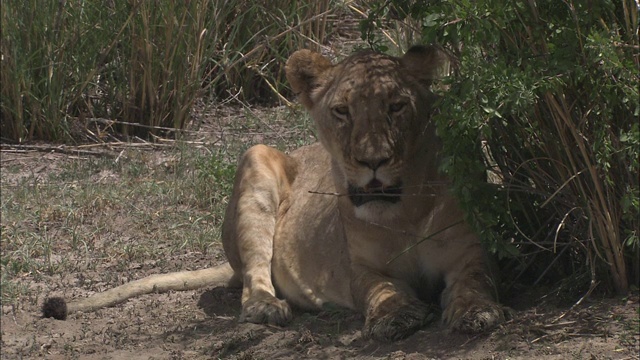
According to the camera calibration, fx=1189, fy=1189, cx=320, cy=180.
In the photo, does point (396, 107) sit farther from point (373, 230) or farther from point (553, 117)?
point (553, 117)

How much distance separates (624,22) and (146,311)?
9.11 ft

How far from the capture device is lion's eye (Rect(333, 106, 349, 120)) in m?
5.15

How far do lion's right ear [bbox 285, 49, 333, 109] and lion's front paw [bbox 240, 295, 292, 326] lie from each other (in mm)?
999

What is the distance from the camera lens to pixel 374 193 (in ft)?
16.4

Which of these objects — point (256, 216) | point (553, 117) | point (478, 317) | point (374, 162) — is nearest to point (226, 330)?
point (256, 216)

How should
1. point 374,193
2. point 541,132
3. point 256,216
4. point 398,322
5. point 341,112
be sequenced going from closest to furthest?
point 541,132 < point 398,322 < point 374,193 < point 341,112 < point 256,216

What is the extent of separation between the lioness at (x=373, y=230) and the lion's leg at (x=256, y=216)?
12 millimetres

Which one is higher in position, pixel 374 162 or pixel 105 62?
pixel 105 62

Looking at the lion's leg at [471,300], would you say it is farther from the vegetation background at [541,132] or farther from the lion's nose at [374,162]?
the lion's nose at [374,162]

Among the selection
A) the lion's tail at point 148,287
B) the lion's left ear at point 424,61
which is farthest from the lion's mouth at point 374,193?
the lion's tail at point 148,287

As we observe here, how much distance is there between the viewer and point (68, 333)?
18.3 feet

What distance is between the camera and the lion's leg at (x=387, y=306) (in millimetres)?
4762

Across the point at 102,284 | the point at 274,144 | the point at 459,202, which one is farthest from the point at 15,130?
the point at 459,202

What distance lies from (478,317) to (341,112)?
115 centimetres
